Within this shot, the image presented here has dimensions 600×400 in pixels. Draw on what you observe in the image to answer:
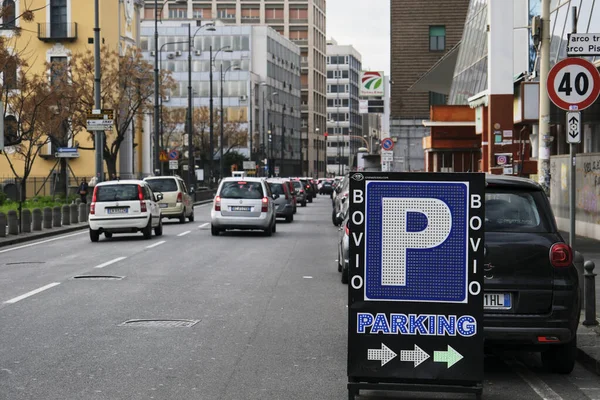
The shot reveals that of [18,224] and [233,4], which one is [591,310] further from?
[233,4]

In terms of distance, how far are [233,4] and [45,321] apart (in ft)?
516

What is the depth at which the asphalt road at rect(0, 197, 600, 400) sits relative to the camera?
334 inches

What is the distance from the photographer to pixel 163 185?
37719 millimetres

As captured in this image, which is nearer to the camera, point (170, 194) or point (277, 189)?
point (170, 194)

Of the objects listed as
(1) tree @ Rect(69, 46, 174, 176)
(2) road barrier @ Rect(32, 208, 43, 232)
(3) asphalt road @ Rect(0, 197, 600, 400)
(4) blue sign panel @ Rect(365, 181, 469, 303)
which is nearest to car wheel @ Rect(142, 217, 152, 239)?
(2) road barrier @ Rect(32, 208, 43, 232)

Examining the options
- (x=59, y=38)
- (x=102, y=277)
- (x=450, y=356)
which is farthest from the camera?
(x=59, y=38)

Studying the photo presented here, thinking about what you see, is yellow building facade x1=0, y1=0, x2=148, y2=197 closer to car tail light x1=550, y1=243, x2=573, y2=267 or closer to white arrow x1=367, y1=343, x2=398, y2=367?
car tail light x1=550, y1=243, x2=573, y2=267

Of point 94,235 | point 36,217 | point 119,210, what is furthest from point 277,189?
point 94,235

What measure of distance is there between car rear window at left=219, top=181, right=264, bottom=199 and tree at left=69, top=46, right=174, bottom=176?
3060cm

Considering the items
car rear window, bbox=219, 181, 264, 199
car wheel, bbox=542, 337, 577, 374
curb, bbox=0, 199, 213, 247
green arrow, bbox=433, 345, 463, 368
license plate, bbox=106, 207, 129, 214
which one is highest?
car rear window, bbox=219, 181, 264, 199

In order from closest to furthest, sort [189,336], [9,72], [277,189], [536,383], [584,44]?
[536,383] → [189,336] → [584,44] → [277,189] → [9,72]

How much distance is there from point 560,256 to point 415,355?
201 centimetres

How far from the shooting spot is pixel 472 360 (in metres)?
7.53

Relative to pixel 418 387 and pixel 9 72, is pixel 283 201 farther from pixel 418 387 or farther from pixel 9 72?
pixel 418 387
